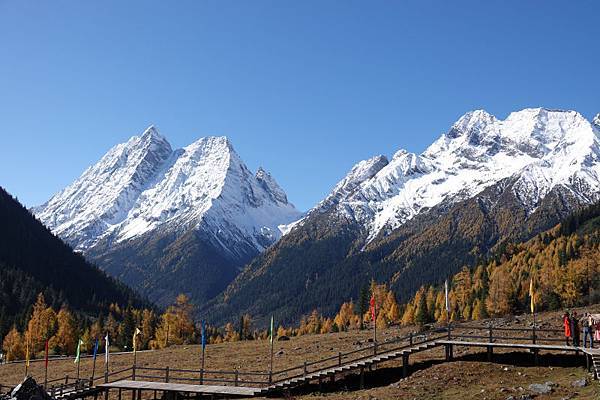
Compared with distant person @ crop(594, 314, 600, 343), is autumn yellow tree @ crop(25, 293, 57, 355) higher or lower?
lower

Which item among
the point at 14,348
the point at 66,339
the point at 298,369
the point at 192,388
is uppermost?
the point at 298,369

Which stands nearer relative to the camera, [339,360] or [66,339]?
[339,360]

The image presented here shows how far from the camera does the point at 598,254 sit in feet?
424

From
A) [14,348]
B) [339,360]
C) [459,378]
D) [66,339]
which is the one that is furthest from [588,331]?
[14,348]

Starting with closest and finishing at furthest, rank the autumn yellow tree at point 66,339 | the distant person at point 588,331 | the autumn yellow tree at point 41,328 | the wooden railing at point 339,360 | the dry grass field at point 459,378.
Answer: the dry grass field at point 459,378, the distant person at point 588,331, the wooden railing at point 339,360, the autumn yellow tree at point 66,339, the autumn yellow tree at point 41,328

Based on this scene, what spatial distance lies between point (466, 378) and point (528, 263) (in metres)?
142

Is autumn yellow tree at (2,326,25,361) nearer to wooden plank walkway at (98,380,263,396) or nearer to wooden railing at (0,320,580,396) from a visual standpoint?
wooden railing at (0,320,580,396)

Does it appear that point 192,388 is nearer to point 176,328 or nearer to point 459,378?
point 459,378

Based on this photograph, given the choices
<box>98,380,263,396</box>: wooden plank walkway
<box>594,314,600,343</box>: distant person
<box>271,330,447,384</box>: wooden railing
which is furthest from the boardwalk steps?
<box>594,314,600,343</box>: distant person

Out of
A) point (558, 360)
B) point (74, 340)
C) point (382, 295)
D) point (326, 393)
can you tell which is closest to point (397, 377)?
point (326, 393)

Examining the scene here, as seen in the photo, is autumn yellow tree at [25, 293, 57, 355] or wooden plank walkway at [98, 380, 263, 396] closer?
wooden plank walkway at [98, 380, 263, 396]

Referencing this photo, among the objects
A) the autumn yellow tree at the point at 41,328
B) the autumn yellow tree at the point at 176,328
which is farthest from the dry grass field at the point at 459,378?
the autumn yellow tree at the point at 41,328

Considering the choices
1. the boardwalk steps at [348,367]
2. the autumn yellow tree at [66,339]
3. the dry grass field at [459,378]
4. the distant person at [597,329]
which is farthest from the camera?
the autumn yellow tree at [66,339]

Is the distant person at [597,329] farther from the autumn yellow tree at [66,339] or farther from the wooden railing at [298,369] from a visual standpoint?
the autumn yellow tree at [66,339]
